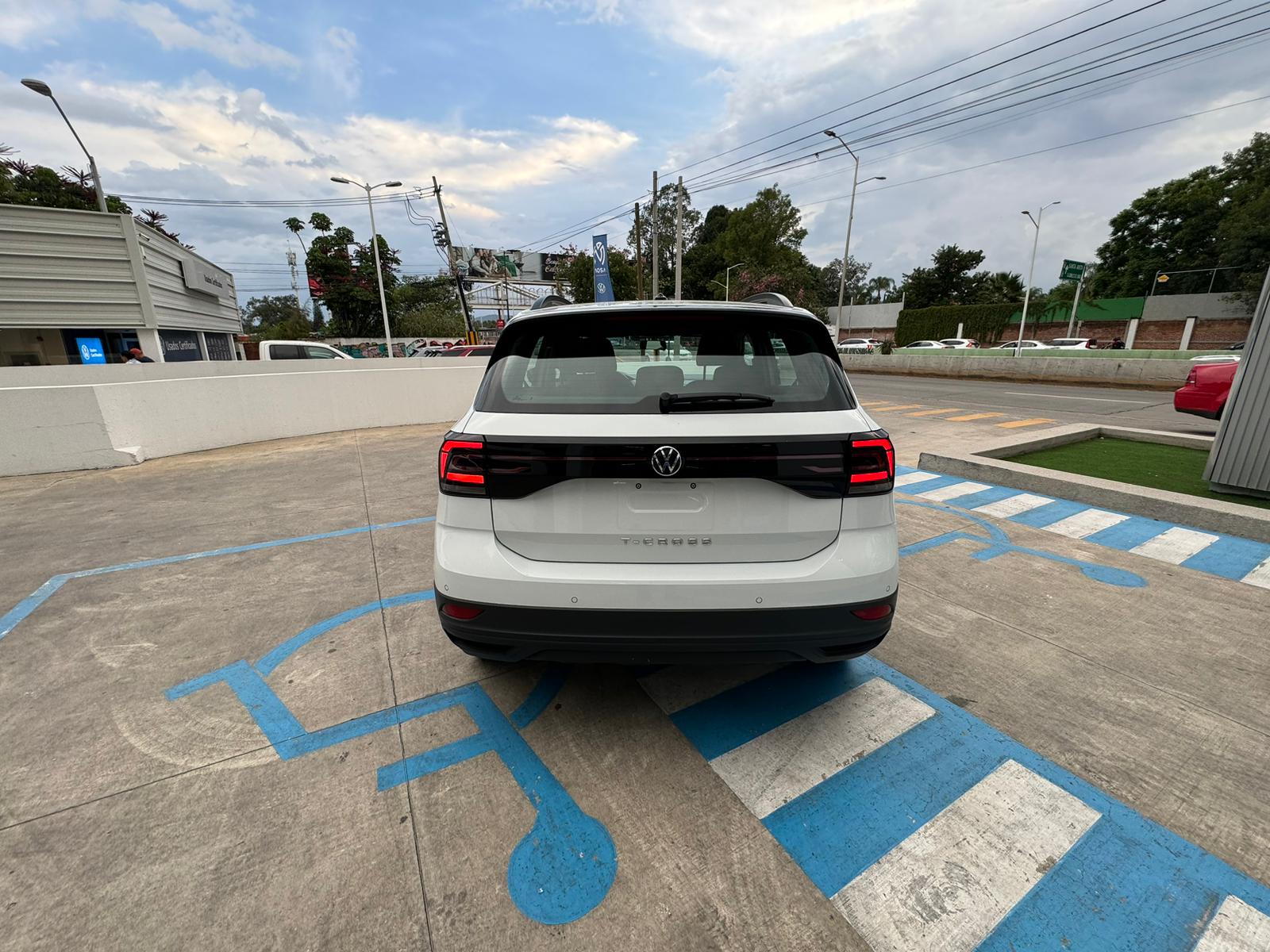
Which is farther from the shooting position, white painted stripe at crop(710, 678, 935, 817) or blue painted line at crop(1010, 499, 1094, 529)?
blue painted line at crop(1010, 499, 1094, 529)

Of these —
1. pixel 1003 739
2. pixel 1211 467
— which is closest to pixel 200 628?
pixel 1003 739

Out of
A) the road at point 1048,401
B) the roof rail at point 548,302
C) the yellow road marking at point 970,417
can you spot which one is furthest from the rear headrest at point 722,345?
the road at point 1048,401

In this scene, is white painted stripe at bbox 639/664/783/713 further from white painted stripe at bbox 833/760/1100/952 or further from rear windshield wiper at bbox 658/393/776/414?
rear windshield wiper at bbox 658/393/776/414

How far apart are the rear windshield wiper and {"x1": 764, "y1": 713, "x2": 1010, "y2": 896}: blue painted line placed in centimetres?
148

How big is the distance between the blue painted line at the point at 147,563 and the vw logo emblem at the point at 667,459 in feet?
10.0

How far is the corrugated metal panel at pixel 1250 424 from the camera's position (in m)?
4.68

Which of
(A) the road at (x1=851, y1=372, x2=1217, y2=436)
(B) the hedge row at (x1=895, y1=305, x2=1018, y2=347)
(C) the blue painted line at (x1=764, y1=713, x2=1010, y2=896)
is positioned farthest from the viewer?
(B) the hedge row at (x1=895, y1=305, x2=1018, y2=347)

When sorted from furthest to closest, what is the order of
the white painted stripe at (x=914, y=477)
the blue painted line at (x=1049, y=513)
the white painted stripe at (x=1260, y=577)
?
the white painted stripe at (x=914, y=477) → the blue painted line at (x=1049, y=513) → the white painted stripe at (x=1260, y=577)

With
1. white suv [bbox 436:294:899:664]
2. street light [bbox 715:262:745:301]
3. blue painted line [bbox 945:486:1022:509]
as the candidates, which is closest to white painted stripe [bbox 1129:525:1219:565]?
blue painted line [bbox 945:486:1022:509]

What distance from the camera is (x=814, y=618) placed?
6.33 ft

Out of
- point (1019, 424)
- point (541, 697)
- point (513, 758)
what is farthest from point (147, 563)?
point (1019, 424)

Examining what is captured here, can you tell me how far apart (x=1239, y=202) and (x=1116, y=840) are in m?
55.9

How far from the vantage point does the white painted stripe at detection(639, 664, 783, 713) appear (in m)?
2.52

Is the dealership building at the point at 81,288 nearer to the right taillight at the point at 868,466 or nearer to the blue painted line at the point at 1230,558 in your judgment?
the right taillight at the point at 868,466
